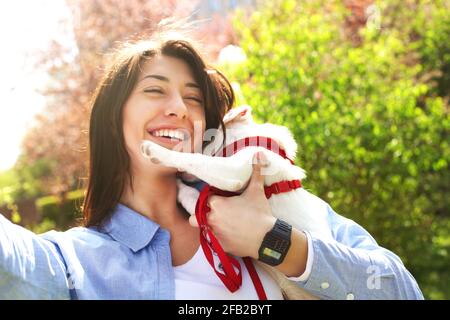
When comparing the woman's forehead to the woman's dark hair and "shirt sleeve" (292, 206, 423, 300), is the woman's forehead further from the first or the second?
"shirt sleeve" (292, 206, 423, 300)

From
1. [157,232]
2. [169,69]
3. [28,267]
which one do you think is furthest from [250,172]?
[28,267]

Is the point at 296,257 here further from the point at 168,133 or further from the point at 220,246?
the point at 168,133

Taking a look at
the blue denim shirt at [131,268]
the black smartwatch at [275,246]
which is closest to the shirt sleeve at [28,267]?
the blue denim shirt at [131,268]

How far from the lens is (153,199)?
2.05m

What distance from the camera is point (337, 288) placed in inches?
67.6

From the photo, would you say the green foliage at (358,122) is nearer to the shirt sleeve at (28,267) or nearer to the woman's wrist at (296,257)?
the woman's wrist at (296,257)

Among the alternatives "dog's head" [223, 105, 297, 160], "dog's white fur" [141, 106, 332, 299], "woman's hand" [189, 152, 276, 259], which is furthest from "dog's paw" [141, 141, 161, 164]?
"dog's head" [223, 105, 297, 160]

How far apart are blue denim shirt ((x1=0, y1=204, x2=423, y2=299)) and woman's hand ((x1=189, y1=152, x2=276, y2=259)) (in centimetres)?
17

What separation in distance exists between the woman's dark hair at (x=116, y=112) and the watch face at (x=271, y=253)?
1.97 feet

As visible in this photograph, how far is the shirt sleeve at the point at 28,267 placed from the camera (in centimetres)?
149

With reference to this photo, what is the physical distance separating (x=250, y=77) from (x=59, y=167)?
4038 mm

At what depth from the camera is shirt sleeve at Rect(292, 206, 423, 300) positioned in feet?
5.58

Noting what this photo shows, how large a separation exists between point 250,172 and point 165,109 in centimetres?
37

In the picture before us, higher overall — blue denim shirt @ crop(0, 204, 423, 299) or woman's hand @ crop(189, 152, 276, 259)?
woman's hand @ crop(189, 152, 276, 259)
